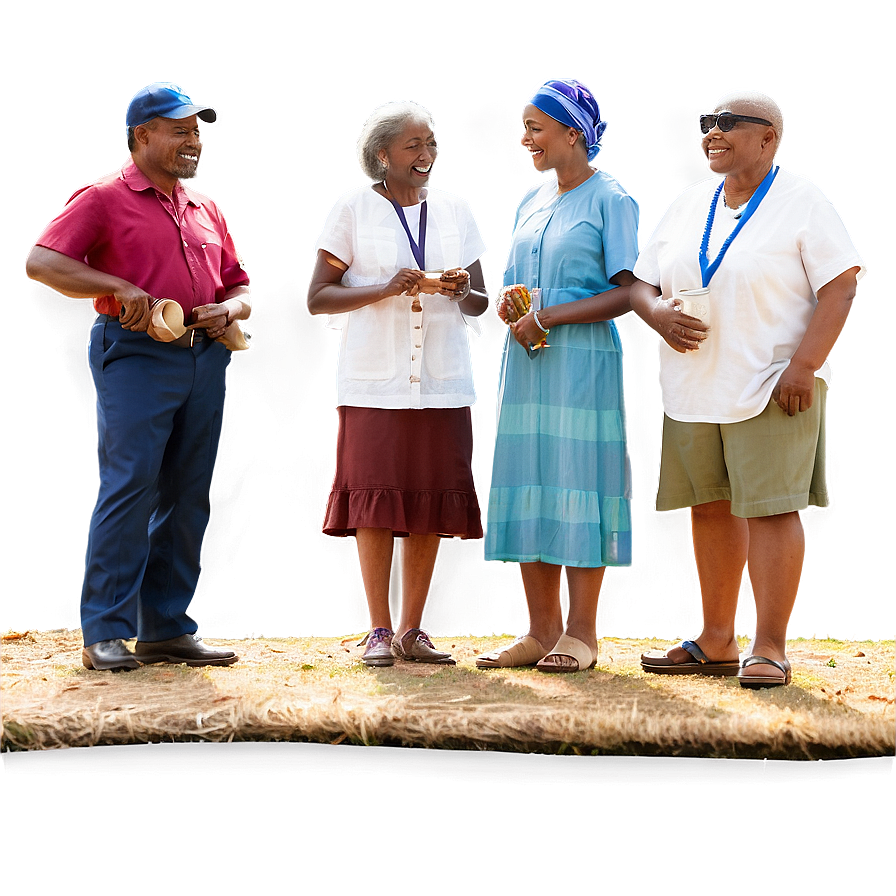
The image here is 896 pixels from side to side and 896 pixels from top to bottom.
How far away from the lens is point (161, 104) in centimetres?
327

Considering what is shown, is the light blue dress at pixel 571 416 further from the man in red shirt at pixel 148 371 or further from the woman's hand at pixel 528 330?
the man in red shirt at pixel 148 371

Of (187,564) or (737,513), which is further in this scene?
(187,564)

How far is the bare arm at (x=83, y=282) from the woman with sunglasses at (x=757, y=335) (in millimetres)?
1535

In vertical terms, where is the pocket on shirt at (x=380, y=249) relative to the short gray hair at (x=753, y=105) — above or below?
below

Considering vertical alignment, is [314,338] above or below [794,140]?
below

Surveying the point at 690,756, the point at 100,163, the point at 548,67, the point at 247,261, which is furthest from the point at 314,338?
the point at 690,756

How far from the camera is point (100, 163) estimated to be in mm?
3963

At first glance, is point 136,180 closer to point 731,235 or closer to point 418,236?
point 418,236

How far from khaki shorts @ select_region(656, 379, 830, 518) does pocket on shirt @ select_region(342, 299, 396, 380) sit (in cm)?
98

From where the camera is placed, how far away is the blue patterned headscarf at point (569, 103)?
3158 millimetres

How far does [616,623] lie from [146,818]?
2.28m

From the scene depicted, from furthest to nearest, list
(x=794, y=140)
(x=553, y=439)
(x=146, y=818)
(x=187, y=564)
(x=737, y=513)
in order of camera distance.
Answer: (x=794, y=140), (x=187, y=564), (x=553, y=439), (x=737, y=513), (x=146, y=818)

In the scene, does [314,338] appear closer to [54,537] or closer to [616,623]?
[54,537]

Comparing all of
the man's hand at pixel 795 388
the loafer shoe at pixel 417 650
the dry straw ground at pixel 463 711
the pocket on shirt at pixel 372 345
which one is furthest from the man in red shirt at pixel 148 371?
the man's hand at pixel 795 388
